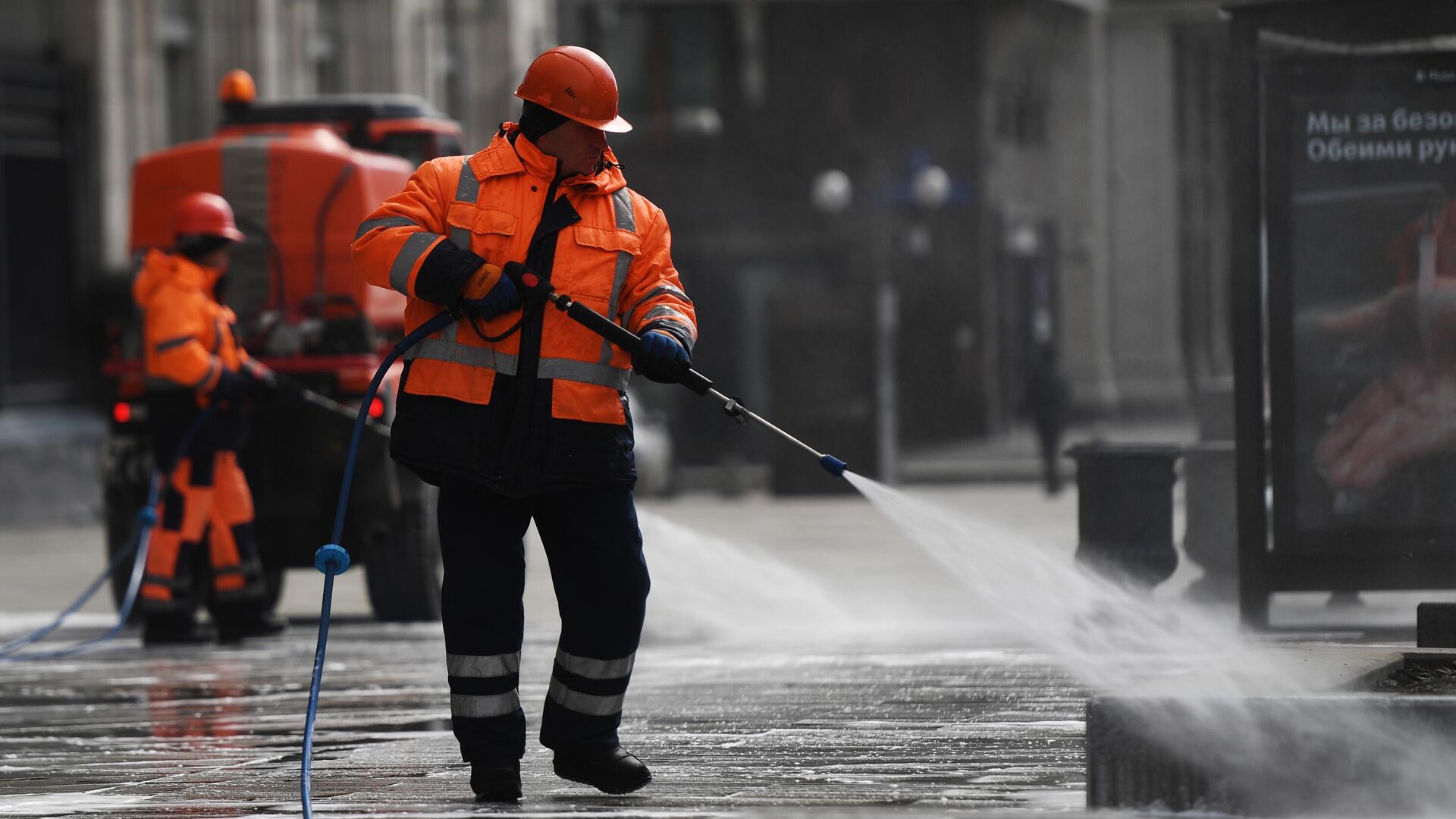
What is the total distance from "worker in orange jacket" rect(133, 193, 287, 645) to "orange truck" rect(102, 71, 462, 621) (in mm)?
574

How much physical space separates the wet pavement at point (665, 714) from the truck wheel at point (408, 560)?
0.15 m

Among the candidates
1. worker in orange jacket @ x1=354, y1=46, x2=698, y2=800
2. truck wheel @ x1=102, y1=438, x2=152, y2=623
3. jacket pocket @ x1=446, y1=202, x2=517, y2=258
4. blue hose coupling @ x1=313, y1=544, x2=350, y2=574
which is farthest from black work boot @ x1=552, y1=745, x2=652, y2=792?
truck wheel @ x1=102, y1=438, x2=152, y2=623

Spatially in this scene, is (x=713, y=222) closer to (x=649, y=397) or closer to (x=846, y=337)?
(x=649, y=397)

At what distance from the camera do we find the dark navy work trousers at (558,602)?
580cm

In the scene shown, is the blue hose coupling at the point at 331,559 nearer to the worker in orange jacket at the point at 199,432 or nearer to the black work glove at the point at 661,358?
the black work glove at the point at 661,358

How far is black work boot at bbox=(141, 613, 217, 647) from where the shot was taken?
1109 centimetres

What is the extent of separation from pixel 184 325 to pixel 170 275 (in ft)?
0.93

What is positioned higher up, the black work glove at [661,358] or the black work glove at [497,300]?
the black work glove at [497,300]


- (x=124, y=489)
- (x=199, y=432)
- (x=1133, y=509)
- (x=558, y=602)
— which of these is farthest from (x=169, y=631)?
(x=558, y=602)

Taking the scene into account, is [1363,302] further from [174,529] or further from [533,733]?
[174,529]

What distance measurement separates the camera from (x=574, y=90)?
19.4ft

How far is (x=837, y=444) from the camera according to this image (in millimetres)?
27016

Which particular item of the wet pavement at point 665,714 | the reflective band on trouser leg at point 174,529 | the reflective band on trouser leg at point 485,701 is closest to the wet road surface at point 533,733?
the wet pavement at point 665,714

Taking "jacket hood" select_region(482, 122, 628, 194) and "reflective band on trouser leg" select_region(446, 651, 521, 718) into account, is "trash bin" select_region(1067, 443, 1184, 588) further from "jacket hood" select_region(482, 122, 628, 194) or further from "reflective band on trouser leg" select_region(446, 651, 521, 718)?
"reflective band on trouser leg" select_region(446, 651, 521, 718)
